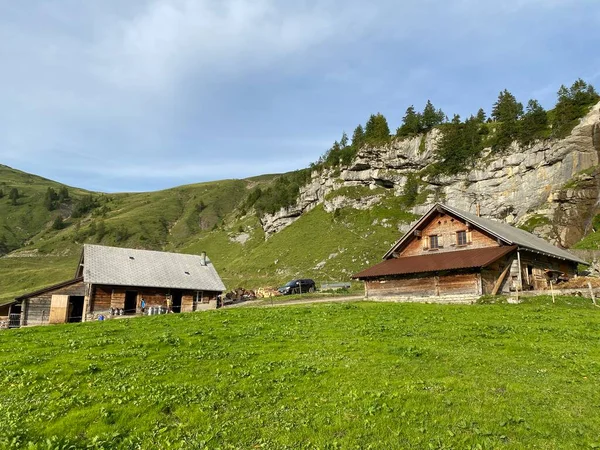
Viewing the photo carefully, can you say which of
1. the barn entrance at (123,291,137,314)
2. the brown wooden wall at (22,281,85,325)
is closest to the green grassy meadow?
the barn entrance at (123,291,137,314)

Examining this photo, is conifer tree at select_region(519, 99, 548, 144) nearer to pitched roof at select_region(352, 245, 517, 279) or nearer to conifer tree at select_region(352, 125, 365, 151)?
conifer tree at select_region(352, 125, 365, 151)

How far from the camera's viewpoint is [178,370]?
14672mm

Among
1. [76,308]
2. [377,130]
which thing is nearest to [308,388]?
[76,308]

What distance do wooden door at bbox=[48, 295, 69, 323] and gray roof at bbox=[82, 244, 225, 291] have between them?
368 cm

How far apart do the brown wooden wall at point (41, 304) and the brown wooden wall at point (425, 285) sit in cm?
3413

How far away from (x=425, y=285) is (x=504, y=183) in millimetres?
65080

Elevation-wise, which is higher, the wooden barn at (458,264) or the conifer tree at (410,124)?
the conifer tree at (410,124)

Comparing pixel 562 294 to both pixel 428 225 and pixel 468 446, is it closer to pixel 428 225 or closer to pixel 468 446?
pixel 428 225

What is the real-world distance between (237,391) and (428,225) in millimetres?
38965

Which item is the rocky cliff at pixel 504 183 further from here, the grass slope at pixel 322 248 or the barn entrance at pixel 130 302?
the barn entrance at pixel 130 302

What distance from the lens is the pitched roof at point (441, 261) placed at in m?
37.4

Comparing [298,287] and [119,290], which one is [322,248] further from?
[119,290]

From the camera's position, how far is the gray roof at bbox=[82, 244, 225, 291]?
50031 millimetres

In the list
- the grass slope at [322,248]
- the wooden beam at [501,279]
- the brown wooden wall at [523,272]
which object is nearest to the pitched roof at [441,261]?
the brown wooden wall at [523,272]
